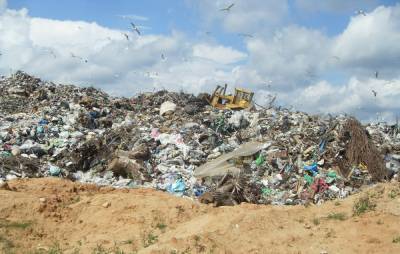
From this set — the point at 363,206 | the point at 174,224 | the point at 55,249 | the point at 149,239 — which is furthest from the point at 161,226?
the point at 363,206

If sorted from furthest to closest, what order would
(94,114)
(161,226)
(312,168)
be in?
(94,114) → (312,168) → (161,226)

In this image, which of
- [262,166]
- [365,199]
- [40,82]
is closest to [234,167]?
[262,166]

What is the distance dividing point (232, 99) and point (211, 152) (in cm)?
674

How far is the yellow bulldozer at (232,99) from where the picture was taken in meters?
20.3

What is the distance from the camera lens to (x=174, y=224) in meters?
9.04

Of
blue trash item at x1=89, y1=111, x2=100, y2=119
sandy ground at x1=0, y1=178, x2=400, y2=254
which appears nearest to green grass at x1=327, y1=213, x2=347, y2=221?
sandy ground at x1=0, y1=178, x2=400, y2=254

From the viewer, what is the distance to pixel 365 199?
7996 millimetres

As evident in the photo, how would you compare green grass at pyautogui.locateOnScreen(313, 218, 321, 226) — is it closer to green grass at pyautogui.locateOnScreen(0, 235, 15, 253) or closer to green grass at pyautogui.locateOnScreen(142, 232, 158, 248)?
green grass at pyautogui.locateOnScreen(142, 232, 158, 248)

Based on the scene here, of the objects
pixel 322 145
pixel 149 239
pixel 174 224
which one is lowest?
pixel 149 239

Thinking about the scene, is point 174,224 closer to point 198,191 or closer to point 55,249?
point 55,249

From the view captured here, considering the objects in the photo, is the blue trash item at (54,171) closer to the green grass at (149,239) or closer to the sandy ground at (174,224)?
the sandy ground at (174,224)

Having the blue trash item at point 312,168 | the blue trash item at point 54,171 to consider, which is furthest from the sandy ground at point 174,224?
the blue trash item at point 312,168

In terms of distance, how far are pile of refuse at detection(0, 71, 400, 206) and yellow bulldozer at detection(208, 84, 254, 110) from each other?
127 centimetres

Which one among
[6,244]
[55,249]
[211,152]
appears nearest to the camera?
[55,249]
